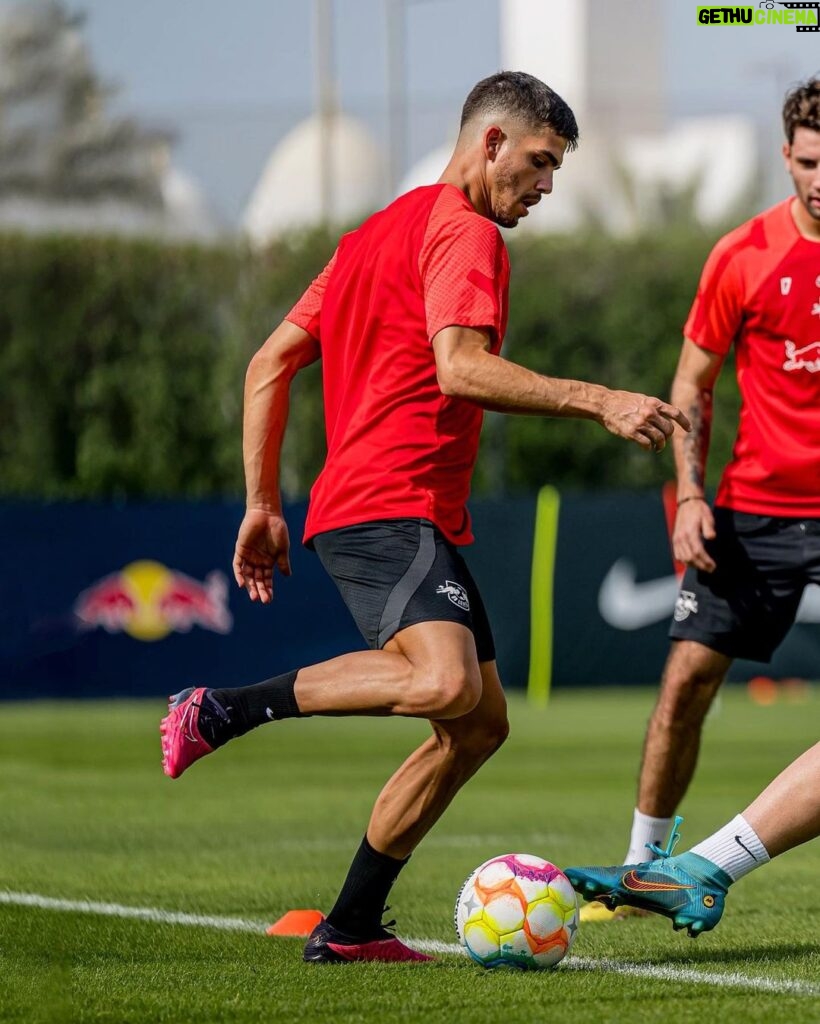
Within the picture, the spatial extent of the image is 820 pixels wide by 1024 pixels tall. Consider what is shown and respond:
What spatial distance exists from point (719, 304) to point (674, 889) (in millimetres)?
2243

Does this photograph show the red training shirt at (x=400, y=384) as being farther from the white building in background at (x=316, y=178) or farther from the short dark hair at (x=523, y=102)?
the white building in background at (x=316, y=178)

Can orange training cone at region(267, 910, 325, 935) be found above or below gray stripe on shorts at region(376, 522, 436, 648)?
below

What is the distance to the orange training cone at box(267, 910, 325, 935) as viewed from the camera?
19.5ft

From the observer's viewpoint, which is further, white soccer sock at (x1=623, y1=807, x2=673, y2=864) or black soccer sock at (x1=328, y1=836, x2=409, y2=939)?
white soccer sock at (x1=623, y1=807, x2=673, y2=864)

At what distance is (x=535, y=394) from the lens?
497 cm

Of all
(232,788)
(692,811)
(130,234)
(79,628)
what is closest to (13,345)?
(130,234)

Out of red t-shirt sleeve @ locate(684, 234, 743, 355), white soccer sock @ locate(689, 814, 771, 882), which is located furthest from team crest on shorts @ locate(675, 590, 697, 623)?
white soccer sock @ locate(689, 814, 771, 882)

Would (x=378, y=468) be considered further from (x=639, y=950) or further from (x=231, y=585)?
(x=231, y=585)

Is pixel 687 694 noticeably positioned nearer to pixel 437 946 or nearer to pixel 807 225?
pixel 437 946

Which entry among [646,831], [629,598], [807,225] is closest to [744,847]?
[646,831]

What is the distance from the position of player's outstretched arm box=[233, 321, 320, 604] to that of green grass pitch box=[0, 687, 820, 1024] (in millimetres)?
1161

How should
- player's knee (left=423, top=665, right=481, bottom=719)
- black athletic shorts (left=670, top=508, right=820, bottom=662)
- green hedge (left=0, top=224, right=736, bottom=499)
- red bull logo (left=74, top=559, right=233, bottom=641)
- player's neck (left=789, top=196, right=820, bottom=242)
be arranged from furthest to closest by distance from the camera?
green hedge (left=0, top=224, right=736, bottom=499) → red bull logo (left=74, top=559, right=233, bottom=641) → player's neck (left=789, top=196, right=820, bottom=242) → black athletic shorts (left=670, top=508, right=820, bottom=662) → player's knee (left=423, top=665, right=481, bottom=719)

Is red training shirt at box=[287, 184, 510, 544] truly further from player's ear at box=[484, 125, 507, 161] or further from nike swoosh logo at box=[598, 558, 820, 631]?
nike swoosh logo at box=[598, 558, 820, 631]

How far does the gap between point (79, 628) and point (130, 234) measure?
1260 cm
